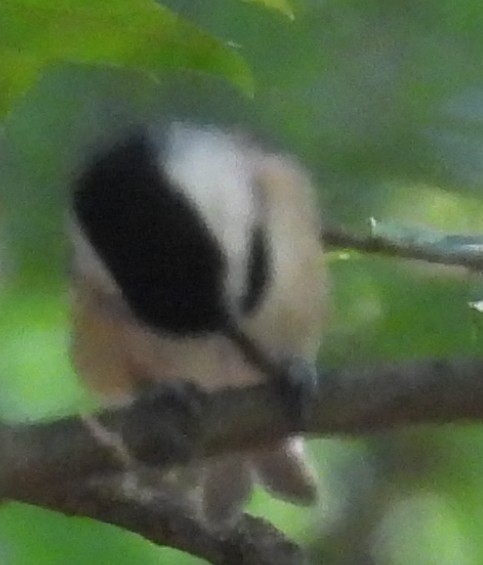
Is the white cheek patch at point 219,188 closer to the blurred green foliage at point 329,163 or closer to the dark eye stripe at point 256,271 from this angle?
the dark eye stripe at point 256,271

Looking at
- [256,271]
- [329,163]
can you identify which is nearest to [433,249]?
[256,271]

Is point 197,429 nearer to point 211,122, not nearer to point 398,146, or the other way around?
point 211,122

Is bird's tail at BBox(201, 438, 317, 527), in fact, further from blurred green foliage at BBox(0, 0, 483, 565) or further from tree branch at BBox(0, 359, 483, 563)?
tree branch at BBox(0, 359, 483, 563)

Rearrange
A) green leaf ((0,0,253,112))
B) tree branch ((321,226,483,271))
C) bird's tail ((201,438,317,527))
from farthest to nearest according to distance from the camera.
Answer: bird's tail ((201,438,317,527)) < tree branch ((321,226,483,271)) < green leaf ((0,0,253,112))

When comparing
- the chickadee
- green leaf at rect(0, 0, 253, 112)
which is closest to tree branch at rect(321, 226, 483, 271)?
the chickadee

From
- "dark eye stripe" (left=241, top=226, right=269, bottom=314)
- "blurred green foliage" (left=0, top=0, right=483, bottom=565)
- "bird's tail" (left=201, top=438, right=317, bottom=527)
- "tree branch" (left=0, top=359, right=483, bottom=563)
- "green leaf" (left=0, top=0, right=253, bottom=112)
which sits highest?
"green leaf" (left=0, top=0, right=253, bottom=112)

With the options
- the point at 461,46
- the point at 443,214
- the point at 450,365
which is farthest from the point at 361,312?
the point at 450,365

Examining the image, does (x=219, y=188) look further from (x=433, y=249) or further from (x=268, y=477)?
(x=268, y=477)
